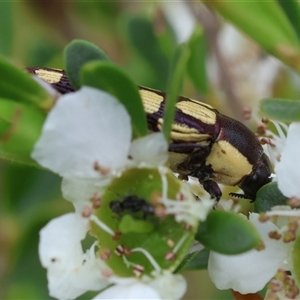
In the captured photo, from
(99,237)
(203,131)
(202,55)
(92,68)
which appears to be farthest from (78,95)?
(202,55)

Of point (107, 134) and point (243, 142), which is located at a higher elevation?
point (107, 134)

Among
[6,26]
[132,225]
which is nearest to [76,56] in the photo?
[132,225]

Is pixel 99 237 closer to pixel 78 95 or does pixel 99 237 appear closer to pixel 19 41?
pixel 78 95

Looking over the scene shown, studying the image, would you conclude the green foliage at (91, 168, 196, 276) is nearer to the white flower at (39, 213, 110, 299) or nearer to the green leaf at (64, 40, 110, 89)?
the white flower at (39, 213, 110, 299)

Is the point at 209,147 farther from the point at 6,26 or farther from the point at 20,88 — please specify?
the point at 6,26

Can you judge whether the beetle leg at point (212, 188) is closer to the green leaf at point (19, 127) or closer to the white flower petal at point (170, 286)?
the white flower petal at point (170, 286)

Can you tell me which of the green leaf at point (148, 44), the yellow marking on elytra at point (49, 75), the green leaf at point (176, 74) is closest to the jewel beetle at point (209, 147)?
the yellow marking on elytra at point (49, 75)
